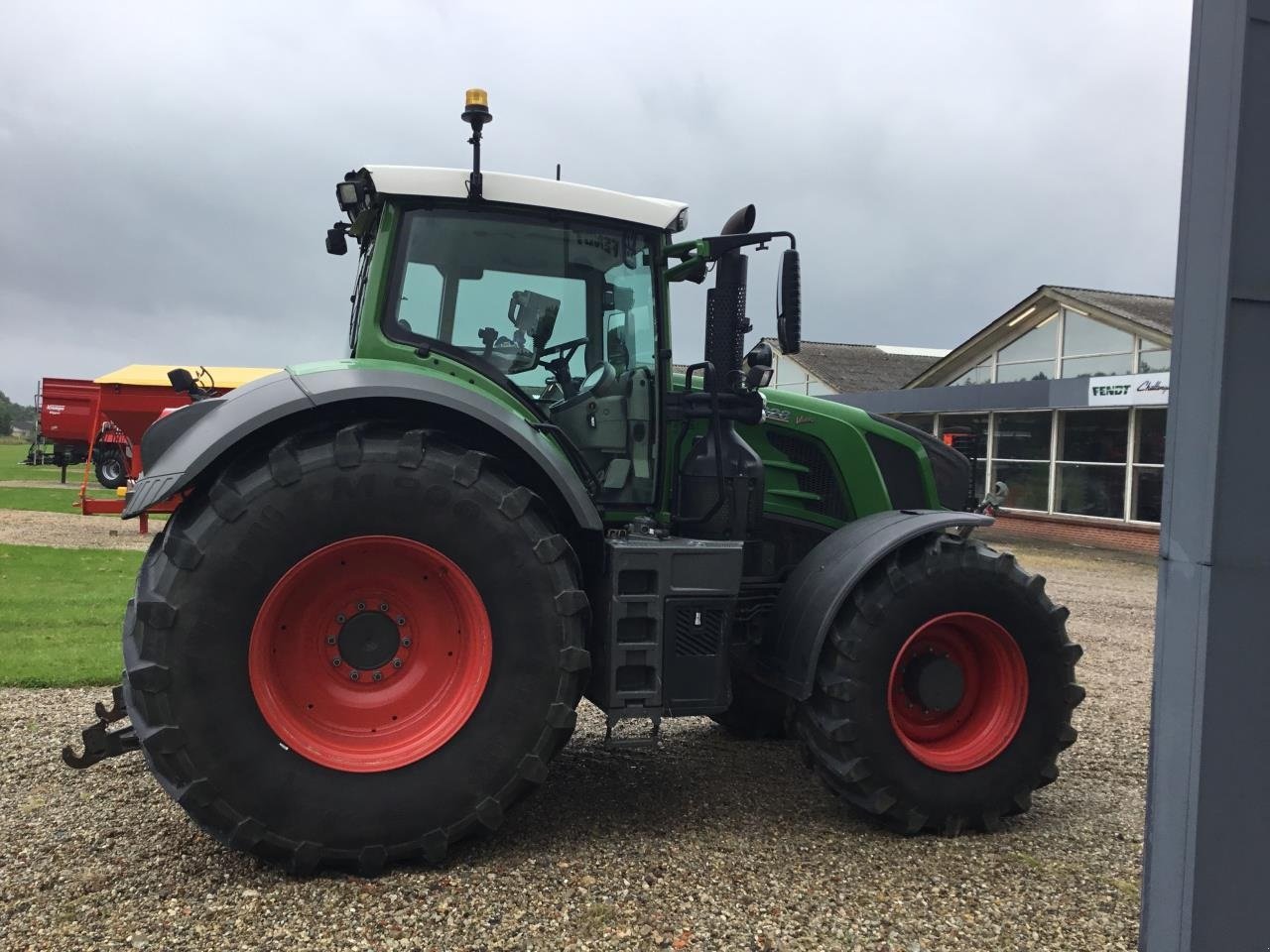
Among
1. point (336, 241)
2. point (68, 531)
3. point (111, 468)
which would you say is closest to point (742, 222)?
point (336, 241)

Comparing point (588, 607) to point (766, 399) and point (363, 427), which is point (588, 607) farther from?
point (766, 399)

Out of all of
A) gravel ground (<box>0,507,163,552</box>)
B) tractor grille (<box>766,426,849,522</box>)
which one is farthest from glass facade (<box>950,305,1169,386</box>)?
gravel ground (<box>0,507,163,552</box>)

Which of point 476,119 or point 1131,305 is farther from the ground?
point 1131,305

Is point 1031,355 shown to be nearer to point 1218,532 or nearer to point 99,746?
point 1218,532

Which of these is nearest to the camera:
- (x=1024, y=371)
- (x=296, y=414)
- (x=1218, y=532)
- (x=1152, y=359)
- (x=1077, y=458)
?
(x=1218, y=532)

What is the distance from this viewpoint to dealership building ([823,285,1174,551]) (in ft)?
60.0

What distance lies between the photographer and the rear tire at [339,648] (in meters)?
3.33

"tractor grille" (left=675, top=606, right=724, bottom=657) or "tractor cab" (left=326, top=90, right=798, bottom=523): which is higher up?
"tractor cab" (left=326, top=90, right=798, bottom=523)

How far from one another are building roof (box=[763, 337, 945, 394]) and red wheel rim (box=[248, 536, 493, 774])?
24.6 m

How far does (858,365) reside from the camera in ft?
102

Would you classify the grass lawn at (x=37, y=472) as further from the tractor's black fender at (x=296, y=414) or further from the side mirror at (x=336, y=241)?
the tractor's black fender at (x=296, y=414)

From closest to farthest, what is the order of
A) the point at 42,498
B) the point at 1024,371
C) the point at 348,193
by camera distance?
the point at 348,193 → the point at 1024,371 → the point at 42,498

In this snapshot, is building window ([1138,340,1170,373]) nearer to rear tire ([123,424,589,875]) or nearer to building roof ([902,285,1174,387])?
building roof ([902,285,1174,387])

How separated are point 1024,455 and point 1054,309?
3.20m
